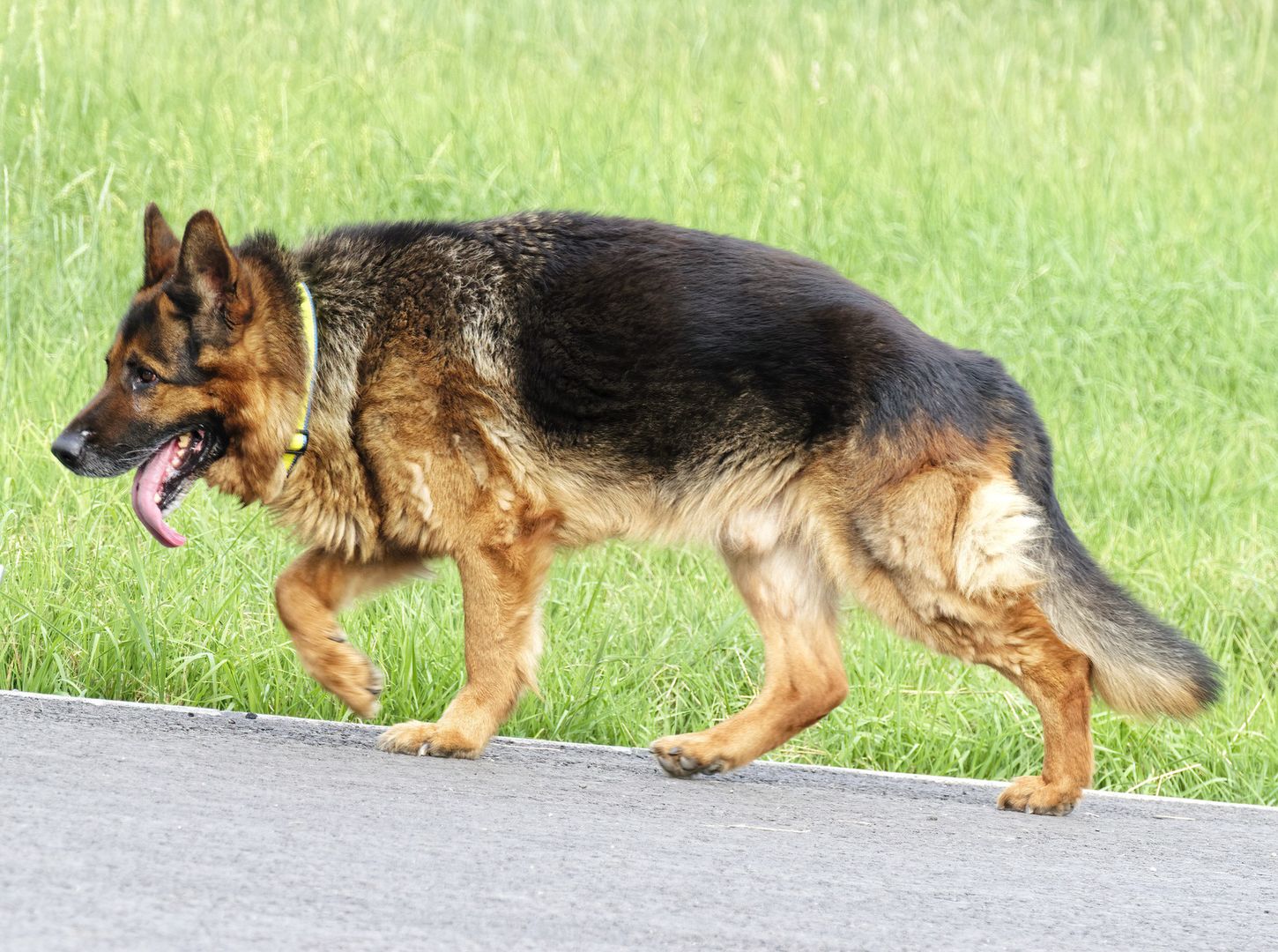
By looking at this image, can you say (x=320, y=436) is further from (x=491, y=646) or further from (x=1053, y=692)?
(x=1053, y=692)

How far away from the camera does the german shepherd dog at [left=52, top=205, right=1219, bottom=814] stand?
4.25 metres

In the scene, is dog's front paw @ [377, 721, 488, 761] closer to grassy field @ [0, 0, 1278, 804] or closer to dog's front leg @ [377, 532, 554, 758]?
dog's front leg @ [377, 532, 554, 758]

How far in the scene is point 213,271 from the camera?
4.42 m

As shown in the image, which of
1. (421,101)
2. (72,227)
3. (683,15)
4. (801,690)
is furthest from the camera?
(683,15)

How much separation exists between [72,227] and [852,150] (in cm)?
491

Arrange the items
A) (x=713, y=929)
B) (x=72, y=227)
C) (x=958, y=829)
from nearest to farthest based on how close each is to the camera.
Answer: (x=713, y=929)
(x=958, y=829)
(x=72, y=227)

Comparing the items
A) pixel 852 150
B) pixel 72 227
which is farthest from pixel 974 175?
pixel 72 227

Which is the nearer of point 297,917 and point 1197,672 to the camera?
point 297,917

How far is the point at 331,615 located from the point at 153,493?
2.00 feet

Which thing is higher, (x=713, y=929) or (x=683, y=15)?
(x=683, y=15)

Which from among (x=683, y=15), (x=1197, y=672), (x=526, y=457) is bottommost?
(x=1197, y=672)

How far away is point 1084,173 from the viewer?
1042 cm

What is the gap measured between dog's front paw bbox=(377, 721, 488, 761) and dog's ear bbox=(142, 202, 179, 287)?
1.49 metres

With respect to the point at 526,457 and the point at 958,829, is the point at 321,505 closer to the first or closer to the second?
the point at 526,457
